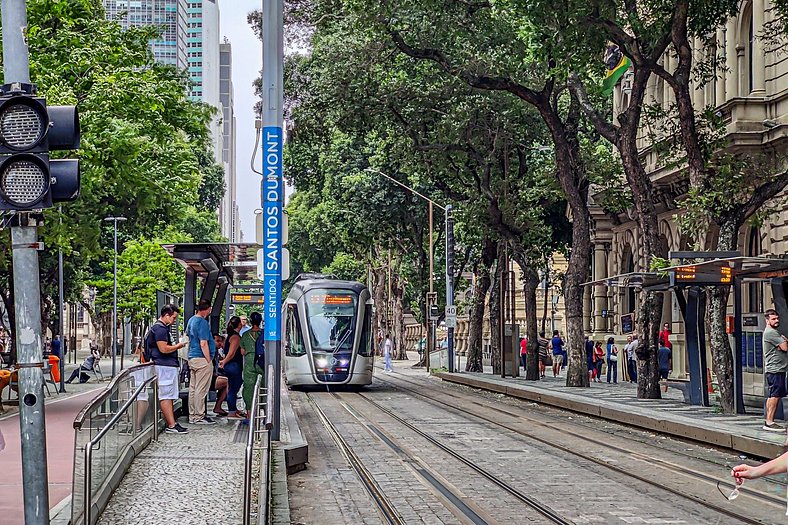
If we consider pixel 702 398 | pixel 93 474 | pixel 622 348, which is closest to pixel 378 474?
pixel 93 474

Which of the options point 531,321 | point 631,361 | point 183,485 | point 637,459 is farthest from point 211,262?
point 631,361

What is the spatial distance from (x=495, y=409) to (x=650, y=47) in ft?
27.9

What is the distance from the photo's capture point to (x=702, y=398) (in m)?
25.2

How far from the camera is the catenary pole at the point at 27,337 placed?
8391mm

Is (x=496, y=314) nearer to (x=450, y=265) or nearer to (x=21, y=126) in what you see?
(x=450, y=265)

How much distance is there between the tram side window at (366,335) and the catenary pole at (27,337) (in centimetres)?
2686

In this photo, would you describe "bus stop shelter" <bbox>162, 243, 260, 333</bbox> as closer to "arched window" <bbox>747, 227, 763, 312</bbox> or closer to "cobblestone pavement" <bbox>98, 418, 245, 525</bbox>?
"cobblestone pavement" <bbox>98, 418, 245, 525</bbox>

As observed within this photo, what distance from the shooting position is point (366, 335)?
35656 mm

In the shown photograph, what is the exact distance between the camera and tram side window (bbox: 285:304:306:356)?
35.3 metres

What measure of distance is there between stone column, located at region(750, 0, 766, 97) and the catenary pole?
24.6 meters

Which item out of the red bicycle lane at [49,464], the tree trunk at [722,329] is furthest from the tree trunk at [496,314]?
the tree trunk at [722,329]

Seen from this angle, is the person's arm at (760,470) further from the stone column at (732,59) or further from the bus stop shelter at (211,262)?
the stone column at (732,59)

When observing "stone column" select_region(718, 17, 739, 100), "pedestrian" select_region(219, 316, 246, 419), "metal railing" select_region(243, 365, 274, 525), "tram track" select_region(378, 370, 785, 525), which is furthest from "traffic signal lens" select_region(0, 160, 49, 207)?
"stone column" select_region(718, 17, 739, 100)

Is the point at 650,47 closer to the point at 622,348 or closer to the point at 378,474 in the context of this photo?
the point at 378,474
